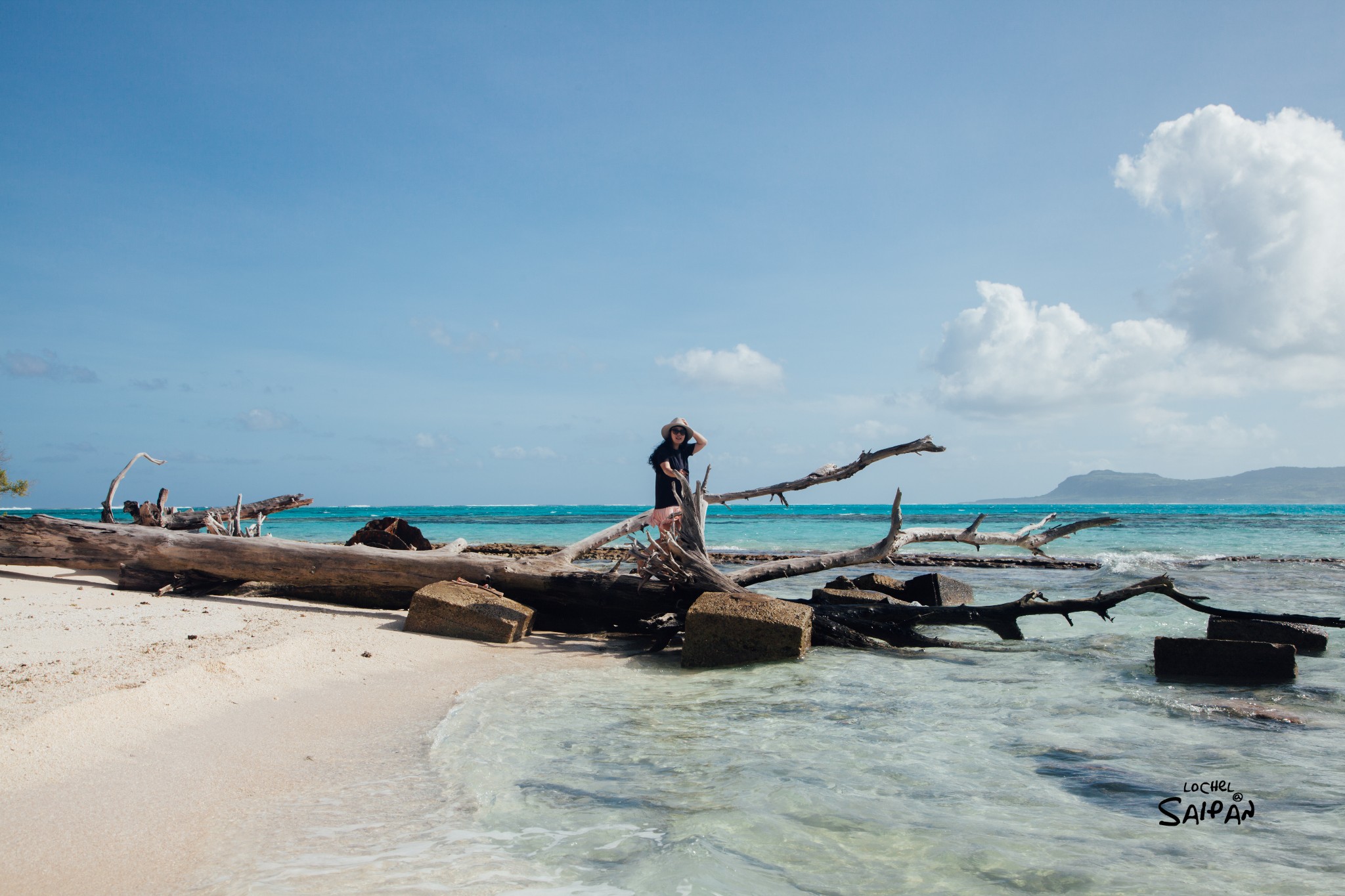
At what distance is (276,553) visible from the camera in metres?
8.41

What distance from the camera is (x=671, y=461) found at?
864cm

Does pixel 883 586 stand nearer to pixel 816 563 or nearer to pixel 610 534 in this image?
pixel 816 563

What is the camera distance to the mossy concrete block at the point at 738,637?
6.61m

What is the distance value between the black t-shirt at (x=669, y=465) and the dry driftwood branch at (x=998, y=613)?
2.08 meters

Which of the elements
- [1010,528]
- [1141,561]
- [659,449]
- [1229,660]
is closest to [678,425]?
[659,449]

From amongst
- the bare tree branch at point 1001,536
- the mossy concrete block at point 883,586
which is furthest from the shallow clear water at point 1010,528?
the bare tree branch at point 1001,536

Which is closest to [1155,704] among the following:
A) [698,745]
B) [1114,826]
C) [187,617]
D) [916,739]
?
[916,739]

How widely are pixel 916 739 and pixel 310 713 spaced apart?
12.1 feet

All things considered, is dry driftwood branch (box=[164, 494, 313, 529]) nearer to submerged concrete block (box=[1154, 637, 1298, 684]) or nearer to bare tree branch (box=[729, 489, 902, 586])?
bare tree branch (box=[729, 489, 902, 586])

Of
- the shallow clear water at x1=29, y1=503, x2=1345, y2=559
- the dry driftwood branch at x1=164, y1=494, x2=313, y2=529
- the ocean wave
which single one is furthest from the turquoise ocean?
the shallow clear water at x1=29, y1=503, x2=1345, y2=559

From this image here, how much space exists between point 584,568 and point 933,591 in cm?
442

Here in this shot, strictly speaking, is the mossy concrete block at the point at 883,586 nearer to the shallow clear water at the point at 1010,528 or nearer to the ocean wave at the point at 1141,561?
the ocean wave at the point at 1141,561

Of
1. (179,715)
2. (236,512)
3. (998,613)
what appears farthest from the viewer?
(236,512)

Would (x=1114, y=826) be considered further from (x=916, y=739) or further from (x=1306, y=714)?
(x=1306, y=714)
